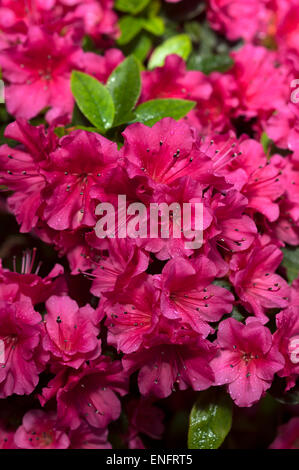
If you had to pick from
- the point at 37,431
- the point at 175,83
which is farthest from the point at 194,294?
→ the point at 175,83

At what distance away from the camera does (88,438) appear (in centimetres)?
124

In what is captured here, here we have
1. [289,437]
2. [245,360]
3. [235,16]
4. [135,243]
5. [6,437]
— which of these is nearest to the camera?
[135,243]

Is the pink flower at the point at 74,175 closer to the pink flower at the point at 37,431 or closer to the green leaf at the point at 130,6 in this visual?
the pink flower at the point at 37,431

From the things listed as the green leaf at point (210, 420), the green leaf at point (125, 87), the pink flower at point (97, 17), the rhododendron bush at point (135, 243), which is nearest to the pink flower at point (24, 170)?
the rhododendron bush at point (135, 243)

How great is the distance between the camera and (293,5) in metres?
1.66

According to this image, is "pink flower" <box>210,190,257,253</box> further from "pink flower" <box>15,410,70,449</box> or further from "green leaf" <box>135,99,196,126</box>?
"pink flower" <box>15,410,70,449</box>

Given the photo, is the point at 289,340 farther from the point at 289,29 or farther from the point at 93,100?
the point at 289,29

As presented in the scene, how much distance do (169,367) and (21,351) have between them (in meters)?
0.32

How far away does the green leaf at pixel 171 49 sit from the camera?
155cm

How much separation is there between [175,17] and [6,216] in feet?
2.66

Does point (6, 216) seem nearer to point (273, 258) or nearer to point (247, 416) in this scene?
point (273, 258)

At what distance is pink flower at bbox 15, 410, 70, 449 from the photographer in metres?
1.21

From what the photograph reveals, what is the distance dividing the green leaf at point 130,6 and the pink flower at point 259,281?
0.84 meters
